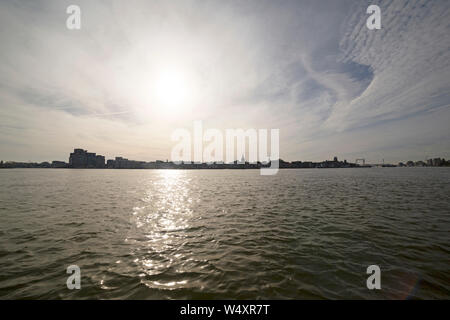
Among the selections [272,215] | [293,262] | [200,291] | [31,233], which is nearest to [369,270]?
[293,262]

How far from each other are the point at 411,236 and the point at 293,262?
916 cm

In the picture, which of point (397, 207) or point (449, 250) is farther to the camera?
point (397, 207)

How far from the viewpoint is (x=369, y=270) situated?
785 centimetres

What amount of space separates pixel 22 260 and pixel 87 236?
3231 millimetres

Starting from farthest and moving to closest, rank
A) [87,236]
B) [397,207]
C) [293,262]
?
[397,207], [87,236], [293,262]

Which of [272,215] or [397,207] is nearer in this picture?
[272,215]

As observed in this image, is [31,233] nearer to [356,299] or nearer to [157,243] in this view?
[157,243]
